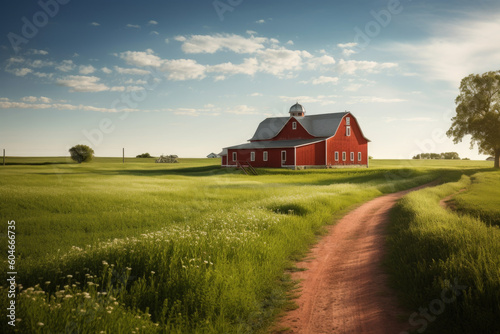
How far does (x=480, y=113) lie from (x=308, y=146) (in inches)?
1223

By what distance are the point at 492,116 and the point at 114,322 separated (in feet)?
221

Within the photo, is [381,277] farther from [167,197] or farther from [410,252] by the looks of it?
[167,197]

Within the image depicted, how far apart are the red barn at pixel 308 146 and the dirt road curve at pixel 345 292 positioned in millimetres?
43437

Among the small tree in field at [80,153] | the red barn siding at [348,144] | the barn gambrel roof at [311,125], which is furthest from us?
the small tree in field at [80,153]

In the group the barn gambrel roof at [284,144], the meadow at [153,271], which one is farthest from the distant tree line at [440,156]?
the meadow at [153,271]

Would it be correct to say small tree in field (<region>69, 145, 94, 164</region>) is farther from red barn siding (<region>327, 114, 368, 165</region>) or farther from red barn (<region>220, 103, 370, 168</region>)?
red barn siding (<region>327, 114, 368, 165</region>)

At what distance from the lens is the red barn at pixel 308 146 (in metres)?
55.4

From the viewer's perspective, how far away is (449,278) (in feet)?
19.9

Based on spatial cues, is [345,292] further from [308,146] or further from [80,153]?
[80,153]

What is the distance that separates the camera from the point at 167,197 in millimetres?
20656

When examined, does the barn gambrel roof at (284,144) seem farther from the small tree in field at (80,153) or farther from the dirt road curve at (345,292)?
the dirt road curve at (345,292)

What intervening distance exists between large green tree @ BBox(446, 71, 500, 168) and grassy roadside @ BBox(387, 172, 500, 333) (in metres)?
57.3

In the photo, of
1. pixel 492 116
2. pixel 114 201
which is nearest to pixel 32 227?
pixel 114 201

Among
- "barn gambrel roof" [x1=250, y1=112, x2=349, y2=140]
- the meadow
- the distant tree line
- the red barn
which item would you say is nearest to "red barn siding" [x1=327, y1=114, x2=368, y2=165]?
the red barn
